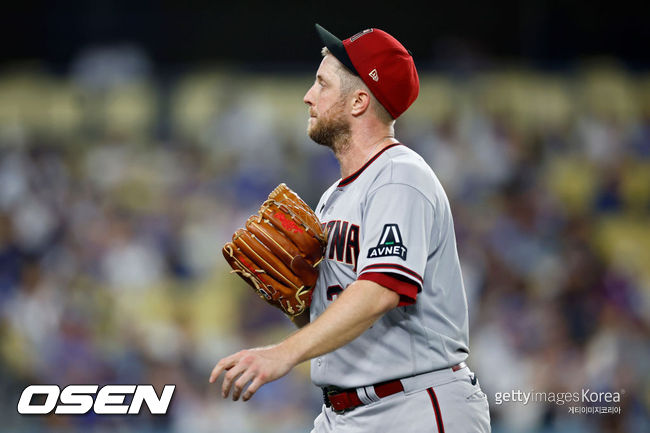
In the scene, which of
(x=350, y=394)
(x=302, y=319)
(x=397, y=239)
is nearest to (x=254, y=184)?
(x=302, y=319)

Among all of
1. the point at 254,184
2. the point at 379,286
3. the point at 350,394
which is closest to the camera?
the point at 379,286

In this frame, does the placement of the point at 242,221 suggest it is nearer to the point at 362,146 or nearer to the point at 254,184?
the point at 254,184

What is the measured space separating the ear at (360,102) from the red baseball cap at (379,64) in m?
0.03

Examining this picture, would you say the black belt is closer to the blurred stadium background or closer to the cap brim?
the cap brim

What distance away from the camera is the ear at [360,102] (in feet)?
8.66

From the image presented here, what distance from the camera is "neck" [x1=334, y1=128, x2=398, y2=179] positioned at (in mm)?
2658

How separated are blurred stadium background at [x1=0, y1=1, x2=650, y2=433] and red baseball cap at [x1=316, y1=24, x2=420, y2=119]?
434 cm

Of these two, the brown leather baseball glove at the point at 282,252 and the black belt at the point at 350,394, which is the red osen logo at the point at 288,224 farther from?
the black belt at the point at 350,394

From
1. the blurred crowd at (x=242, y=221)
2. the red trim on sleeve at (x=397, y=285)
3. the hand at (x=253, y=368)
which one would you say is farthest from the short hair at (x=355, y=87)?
the blurred crowd at (x=242, y=221)

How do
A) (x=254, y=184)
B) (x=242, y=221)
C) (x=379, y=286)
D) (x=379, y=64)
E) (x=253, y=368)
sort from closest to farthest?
(x=253, y=368) < (x=379, y=286) < (x=379, y=64) < (x=242, y=221) < (x=254, y=184)

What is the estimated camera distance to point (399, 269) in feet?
7.15

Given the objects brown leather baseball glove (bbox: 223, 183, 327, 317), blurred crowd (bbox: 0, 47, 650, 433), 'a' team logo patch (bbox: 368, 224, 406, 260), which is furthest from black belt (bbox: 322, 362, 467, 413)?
blurred crowd (bbox: 0, 47, 650, 433)

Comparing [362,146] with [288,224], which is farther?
[362,146]

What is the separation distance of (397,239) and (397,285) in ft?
0.43
